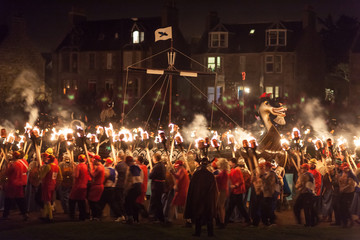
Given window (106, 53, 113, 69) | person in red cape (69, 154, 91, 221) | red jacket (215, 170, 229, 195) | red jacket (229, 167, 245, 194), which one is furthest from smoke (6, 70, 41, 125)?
red jacket (215, 170, 229, 195)

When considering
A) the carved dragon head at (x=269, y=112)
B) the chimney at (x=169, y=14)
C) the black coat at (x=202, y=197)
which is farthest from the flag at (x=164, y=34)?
the chimney at (x=169, y=14)

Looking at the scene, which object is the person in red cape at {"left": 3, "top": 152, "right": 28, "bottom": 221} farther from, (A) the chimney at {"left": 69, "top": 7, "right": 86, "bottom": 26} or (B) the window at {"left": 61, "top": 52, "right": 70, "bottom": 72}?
(A) the chimney at {"left": 69, "top": 7, "right": 86, "bottom": 26}

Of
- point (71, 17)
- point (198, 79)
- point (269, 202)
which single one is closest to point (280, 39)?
point (198, 79)

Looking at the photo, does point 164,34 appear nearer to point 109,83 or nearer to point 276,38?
point 276,38

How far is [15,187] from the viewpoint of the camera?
1586 centimetres

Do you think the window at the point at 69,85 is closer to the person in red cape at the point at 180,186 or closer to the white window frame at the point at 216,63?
the white window frame at the point at 216,63

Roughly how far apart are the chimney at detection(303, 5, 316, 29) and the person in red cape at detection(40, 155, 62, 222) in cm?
3919

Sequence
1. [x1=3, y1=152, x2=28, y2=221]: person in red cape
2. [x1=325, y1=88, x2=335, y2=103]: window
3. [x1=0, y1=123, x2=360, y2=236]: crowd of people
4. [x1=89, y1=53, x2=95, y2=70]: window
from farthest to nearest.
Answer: [x1=325, y1=88, x2=335, y2=103]: window < [x1=89, y1=53, x2=95, y2=70]: window < [x1=3, y1=152, x2=28, y2=221]: person in red cape < [x1=0, y1=123, x2=360, y2=236]: crowd of people

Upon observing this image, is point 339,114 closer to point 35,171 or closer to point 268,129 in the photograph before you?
point 268,129

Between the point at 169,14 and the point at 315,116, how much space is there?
15.6 meters

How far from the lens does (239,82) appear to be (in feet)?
169

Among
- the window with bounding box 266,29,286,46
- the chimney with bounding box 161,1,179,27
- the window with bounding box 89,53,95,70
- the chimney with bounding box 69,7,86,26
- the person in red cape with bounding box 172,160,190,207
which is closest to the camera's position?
the person in red cape with bounding box 172,160,190,207

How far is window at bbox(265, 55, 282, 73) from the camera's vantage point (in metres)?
51.3

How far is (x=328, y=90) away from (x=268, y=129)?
134 ft
